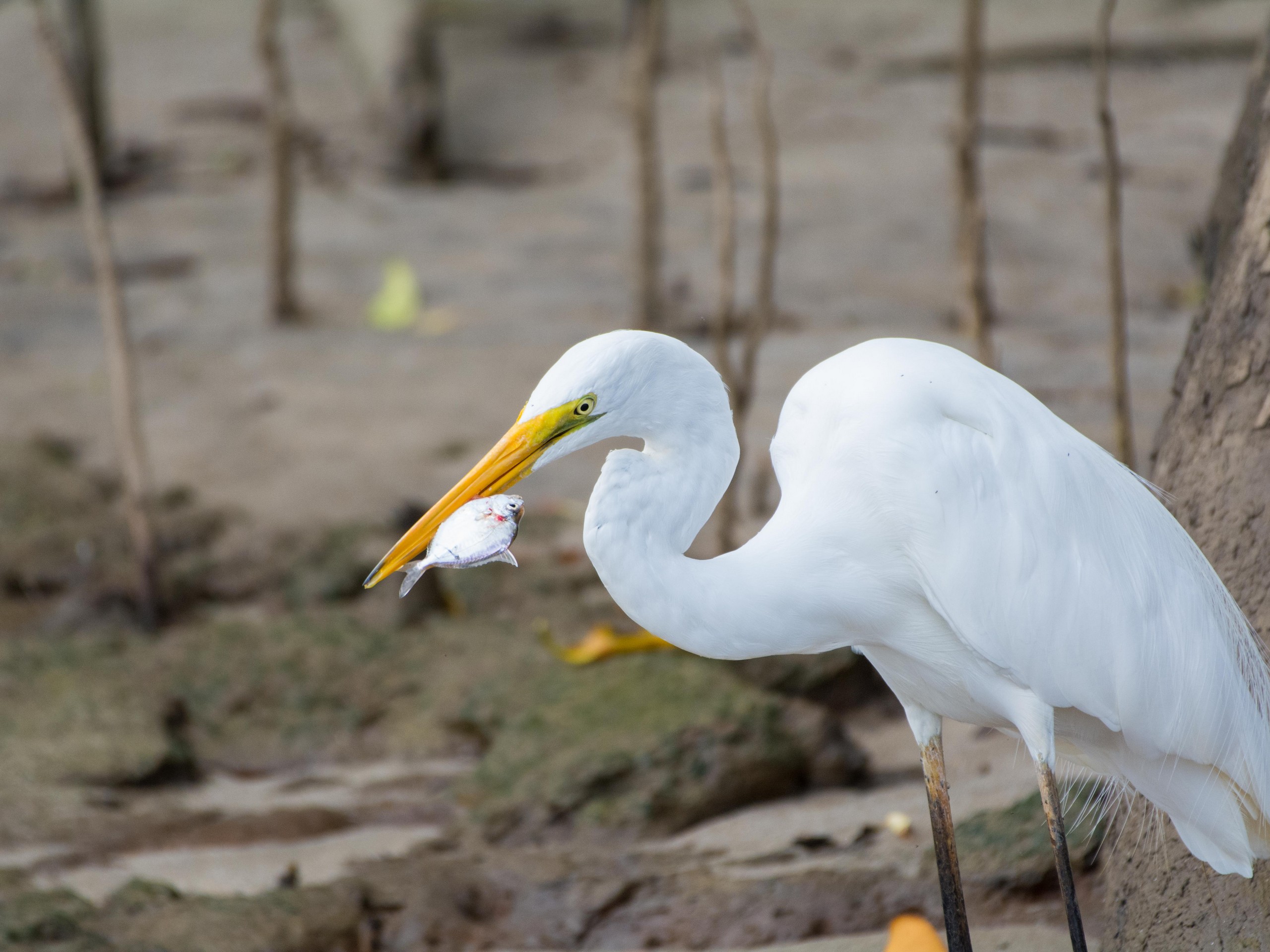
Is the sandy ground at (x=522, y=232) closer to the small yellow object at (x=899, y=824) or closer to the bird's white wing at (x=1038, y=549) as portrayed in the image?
the small yellow object at (x=899, y=824)

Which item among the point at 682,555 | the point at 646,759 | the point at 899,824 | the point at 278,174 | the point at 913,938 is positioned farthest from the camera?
the point at 278,174

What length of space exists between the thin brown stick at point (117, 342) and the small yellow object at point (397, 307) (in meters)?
2.21

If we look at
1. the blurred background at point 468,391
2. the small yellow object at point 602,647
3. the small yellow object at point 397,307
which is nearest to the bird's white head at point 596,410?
the blurred background at point 468,391

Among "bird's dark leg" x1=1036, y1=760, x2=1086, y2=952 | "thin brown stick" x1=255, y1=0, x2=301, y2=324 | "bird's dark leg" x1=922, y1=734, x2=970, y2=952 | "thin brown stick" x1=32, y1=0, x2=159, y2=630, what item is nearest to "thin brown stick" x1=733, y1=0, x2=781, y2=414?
"thin brown stick" x1=32, y1=0, x2=159, y2=630

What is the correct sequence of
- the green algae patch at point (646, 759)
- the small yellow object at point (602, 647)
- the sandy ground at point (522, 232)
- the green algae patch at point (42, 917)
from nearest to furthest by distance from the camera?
1. the green algae patch at point (42, 917)
2. the green algae patch at point (646, 759)
3. the small yellow object at point (602, 647)
4. the sandy ground at point (522, 232)

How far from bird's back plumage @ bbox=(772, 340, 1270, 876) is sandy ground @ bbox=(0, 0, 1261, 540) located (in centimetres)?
277

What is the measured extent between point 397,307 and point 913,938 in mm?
4980

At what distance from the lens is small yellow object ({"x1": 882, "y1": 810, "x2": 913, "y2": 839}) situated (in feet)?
8.96

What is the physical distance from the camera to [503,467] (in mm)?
1759

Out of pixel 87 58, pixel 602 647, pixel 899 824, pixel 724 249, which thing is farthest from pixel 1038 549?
pixel 87 58

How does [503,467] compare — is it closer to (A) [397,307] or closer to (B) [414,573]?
(B) [414,573]

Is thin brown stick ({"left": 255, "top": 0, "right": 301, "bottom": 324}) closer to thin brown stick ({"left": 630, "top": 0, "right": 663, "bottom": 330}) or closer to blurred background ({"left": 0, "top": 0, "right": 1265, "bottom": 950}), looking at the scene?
blurred background ({"left": 0, "top": 0, "right": 1265, "bottom": 950})

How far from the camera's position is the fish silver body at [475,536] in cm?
170

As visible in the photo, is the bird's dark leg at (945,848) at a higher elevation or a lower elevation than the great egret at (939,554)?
lower
